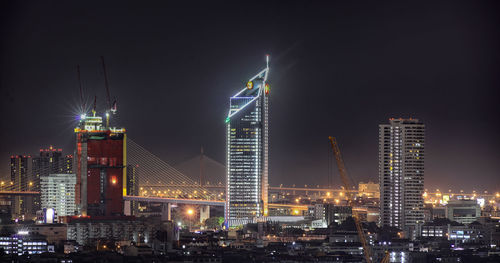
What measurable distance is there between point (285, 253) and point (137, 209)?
23.2 m

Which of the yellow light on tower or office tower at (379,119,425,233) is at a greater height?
the yellow light on tower

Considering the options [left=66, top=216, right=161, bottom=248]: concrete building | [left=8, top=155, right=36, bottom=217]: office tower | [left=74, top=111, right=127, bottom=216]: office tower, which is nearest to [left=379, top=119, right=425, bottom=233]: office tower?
[left=66, top=216, right=161, bottom=248]: concrete building

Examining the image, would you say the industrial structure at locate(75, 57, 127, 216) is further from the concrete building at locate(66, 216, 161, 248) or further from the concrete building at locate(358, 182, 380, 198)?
the concrete building at locate(358, 182, 380, 198)

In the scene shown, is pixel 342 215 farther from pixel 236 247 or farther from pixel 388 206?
pixel 236 247

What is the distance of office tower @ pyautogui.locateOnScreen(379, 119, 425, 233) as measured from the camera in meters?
50.5

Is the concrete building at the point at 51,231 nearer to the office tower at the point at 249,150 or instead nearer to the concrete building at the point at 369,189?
the office tower at the point at 249,150

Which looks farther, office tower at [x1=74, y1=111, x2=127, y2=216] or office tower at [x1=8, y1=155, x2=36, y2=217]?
office tower at [x1=8, y1=155, x2=36, y2=217]

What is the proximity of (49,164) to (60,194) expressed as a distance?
32.2 ft

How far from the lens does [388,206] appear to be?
51.0 metres

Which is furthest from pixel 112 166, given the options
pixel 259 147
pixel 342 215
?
pixel 342 215

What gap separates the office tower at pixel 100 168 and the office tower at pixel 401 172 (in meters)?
10.7

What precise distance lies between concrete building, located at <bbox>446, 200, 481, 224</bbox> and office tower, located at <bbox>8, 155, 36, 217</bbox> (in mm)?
20405

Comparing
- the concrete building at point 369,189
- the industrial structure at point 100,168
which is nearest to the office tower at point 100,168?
the industrial structure at point 100,168

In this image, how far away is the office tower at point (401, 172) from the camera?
5050 centimetres
